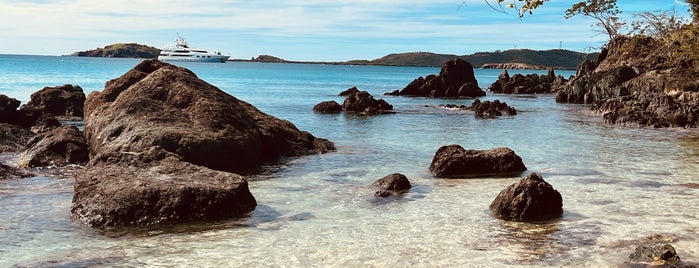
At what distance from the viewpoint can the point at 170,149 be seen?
15.8 meters

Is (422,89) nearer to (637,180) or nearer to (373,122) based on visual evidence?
(373,122)

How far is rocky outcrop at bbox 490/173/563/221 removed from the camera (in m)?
11.2

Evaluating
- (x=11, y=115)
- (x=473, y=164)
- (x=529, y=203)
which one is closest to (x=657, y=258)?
(x=529, y=203)

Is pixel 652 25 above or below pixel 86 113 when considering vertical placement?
above

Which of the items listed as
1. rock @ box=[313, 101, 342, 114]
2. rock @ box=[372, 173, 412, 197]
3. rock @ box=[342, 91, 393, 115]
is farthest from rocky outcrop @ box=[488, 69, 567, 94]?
rock @ box=[372, 173, 412, 197]

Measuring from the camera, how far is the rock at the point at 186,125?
16.1 meters

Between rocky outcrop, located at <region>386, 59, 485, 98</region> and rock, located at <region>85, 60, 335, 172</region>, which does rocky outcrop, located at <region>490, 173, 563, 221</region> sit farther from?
rocky outcrop, located at <region>386, 59, 485, 98</region>

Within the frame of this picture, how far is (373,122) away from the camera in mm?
33562

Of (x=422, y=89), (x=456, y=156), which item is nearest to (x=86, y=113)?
(x=456, y=156)

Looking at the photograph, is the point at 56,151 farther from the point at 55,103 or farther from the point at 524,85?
the point at 524,85

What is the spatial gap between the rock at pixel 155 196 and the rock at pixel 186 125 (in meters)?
3.68

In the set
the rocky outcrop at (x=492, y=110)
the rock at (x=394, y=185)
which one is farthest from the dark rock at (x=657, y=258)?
the rocky outcrop at (x=492, y=110)

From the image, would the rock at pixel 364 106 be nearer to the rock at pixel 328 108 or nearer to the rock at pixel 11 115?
the rock at pixel 328 108

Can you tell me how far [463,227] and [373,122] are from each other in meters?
23.0
